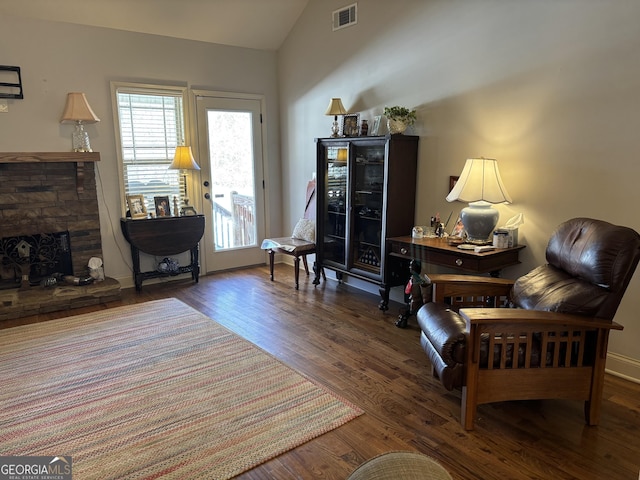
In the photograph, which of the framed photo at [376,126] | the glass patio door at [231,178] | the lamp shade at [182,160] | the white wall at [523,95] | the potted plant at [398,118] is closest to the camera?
the white wall at [523,95]

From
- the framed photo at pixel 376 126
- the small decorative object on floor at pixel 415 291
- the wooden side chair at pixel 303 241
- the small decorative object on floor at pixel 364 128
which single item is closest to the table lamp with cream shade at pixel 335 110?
the small decorative object on floor at pixel 364 128

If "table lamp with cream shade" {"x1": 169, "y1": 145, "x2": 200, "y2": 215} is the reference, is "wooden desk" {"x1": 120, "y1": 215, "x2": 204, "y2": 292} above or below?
below

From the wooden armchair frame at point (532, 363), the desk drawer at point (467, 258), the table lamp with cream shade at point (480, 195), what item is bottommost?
the wooden armchair frame at point (532, 363)

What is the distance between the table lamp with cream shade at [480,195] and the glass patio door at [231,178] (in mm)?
2842

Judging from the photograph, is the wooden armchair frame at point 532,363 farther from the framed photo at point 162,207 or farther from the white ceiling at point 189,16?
the white ceiling at point 189,16

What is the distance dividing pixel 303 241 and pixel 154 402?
2.55 m

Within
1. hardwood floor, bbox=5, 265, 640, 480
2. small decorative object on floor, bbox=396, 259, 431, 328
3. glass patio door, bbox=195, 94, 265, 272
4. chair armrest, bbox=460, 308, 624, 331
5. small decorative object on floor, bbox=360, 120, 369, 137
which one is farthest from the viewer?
glass patio door, bbox=195, 94, 265, 272

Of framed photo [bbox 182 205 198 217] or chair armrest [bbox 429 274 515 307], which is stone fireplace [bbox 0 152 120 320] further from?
chair armrest [bbox 429 274 515 307]

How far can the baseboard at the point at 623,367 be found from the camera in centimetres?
274

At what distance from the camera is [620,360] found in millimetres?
2799

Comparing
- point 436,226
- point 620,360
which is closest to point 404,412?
point 620,360

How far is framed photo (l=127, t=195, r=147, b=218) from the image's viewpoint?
4.58 meters

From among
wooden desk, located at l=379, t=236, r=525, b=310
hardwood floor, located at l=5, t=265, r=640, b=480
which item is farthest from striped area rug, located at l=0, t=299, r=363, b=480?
wooden desk, located at l=379, t=236, r=525, b=310

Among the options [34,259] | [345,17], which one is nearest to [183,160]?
[34,259]
